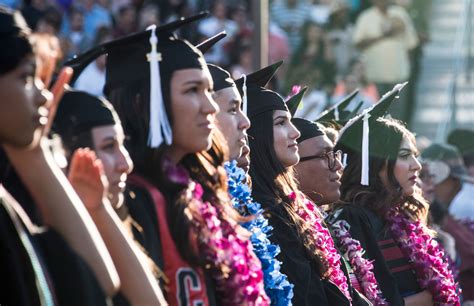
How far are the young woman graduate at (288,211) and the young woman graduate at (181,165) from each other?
116cm

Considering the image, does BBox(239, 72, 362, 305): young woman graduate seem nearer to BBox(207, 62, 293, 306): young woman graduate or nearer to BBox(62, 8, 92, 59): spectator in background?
BBox(207, 62, 293, 306): young woman graduate

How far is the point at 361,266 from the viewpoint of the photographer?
285 inches

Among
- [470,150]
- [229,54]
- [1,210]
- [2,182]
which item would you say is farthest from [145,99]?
[229,54]

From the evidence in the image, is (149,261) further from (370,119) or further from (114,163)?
(370,119)

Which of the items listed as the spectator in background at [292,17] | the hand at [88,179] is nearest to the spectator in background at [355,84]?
the spectator in background at [292,17]

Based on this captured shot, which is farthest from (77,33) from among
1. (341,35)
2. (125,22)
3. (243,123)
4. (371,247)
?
(243,123)

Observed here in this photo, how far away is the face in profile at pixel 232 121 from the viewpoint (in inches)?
235

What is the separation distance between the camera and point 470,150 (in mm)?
12820

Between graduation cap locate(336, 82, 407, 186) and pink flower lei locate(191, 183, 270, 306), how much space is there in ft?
8.63

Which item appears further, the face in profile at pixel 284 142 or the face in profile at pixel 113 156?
the face in profile at pixel 284 142

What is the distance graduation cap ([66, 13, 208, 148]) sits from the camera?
4.95 m

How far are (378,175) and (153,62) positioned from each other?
3032 mm

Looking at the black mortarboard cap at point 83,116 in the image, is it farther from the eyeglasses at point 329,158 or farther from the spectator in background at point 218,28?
the spectator in background at point 218,28

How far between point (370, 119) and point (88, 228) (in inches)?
162
